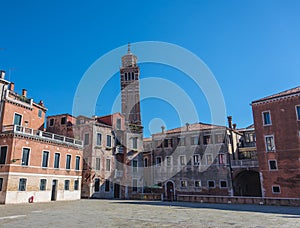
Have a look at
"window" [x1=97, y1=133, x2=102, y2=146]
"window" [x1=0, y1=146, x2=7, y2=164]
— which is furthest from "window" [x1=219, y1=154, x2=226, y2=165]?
"window" [x1=0, y1=146, x2=7, y2=164]

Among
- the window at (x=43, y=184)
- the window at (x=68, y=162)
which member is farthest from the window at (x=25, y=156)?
the window at (x=68, y=162)

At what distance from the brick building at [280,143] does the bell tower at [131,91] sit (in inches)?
1132

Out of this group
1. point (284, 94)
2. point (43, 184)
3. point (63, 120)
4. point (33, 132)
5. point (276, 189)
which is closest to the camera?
point (33, 132)

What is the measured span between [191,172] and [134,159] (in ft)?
28.7

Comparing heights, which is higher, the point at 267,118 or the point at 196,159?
the point at 267,118

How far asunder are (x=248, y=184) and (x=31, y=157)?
29.4m

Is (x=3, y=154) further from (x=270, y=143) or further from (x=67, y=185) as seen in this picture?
(x=270, y=143)

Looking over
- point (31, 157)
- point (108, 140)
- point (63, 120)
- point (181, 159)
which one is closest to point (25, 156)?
point (31, 157)

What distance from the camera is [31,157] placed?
2531 centimetres

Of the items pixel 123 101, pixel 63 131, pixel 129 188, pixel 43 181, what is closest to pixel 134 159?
pixel 129 188

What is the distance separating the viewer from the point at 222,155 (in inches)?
1363

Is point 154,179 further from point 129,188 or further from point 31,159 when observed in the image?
point 31,159

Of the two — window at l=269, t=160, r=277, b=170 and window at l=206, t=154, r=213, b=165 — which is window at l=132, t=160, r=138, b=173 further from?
window at l=269, t=160, r=277, b=170

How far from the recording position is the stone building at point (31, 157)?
2339 cm
